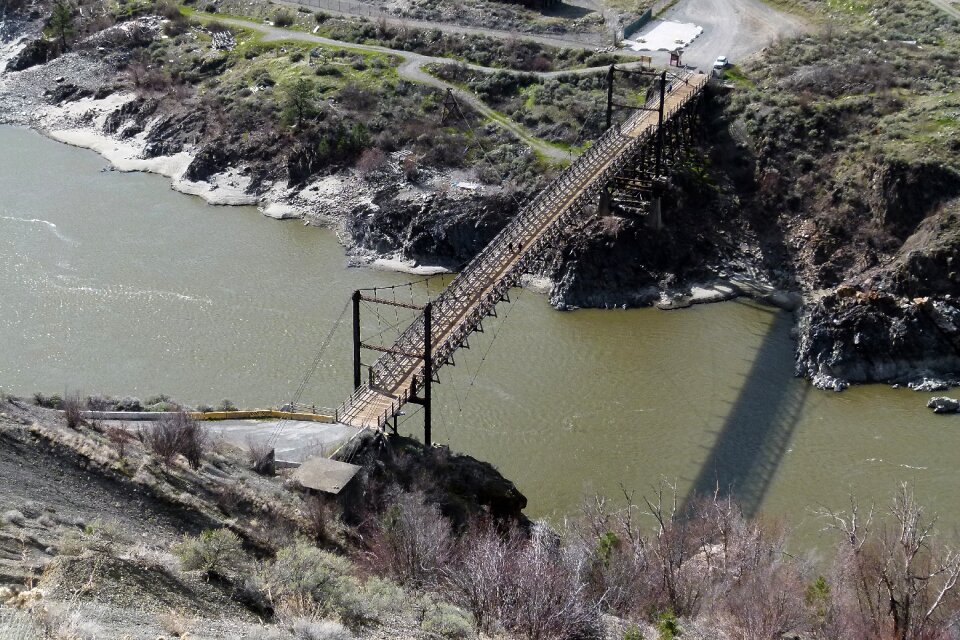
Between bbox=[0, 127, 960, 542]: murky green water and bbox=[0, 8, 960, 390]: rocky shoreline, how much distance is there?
1.29 m

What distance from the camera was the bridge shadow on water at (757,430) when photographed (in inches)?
1420

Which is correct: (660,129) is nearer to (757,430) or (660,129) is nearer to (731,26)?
(757,430)

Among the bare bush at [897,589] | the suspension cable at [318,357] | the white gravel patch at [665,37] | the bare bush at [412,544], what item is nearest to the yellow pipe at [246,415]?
the suspension cable at [318,357]

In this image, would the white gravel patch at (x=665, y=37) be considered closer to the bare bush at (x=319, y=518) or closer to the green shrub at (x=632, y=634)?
the bare bush at (x=319, y=518)

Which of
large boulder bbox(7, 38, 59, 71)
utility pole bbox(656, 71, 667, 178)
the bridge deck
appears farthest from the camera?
large boulder bbox(7, 38, 59, 71)

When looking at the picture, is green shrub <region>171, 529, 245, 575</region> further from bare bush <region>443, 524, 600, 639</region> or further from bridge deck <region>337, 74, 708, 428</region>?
bridge deck <region>337, 74, 708, 428</region>

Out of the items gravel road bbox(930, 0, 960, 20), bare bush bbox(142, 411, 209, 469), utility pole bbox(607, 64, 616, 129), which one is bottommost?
bare bush bbox(142, 411, 209, 469)

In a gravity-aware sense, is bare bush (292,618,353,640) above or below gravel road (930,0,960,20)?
below

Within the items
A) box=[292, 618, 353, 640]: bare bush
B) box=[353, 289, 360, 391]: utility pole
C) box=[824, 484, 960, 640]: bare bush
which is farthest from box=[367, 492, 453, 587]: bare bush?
box=[824, 484, 960, 640]: bare bush

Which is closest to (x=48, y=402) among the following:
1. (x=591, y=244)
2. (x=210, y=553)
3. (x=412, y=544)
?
(x=210, y=553)

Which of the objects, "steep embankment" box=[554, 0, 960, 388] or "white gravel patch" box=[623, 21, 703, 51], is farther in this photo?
"white gravel patch" box=[623, 21, 703, 51]

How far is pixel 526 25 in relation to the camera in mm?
73875

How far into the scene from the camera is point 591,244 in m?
50.1

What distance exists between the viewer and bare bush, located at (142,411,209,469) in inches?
1131
